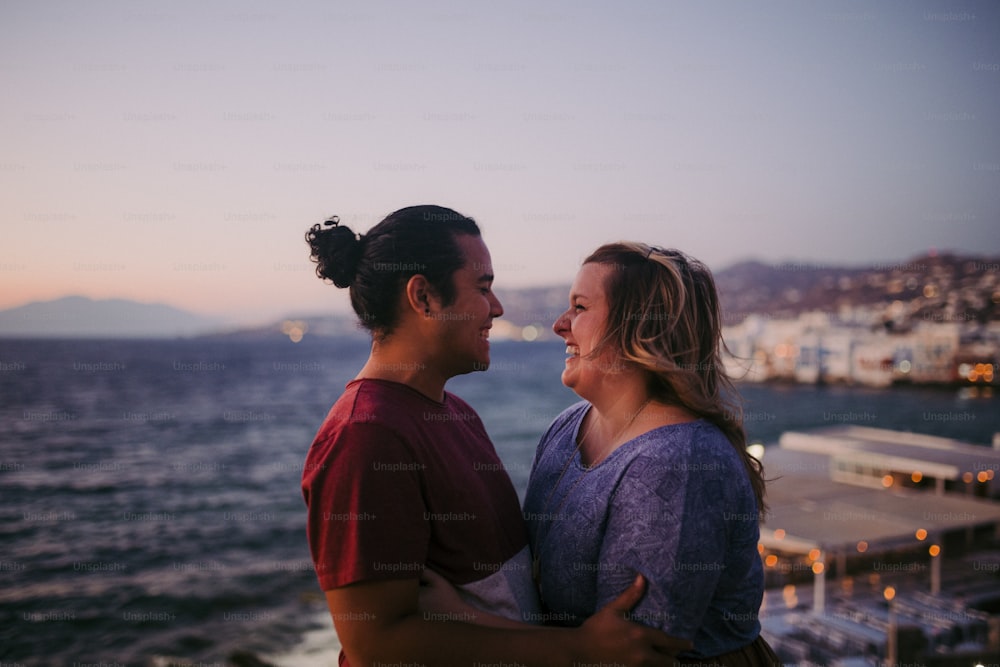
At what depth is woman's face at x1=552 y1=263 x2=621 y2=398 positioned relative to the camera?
2568mm

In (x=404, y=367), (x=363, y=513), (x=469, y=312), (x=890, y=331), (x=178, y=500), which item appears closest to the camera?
(x=363, y=513)

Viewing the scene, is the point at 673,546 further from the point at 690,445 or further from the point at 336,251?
the point at 336,251

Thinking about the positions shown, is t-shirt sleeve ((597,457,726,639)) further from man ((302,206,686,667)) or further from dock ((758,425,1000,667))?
dock ((758,425,1000,667))

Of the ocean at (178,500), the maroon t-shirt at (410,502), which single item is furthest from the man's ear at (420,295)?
the ocean at (178,500)

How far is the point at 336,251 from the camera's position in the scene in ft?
8.20

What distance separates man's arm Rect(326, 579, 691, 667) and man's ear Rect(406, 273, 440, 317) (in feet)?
3.01

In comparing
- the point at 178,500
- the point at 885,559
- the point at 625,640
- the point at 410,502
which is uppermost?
the point at 410,502

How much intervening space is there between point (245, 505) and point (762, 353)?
79.1 m

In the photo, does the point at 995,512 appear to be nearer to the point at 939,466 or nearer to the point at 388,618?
the point at 939,466

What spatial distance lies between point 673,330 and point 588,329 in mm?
320

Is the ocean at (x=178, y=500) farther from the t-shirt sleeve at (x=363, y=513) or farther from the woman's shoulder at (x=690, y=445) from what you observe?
the t-shirt sleeve at (x=363, y=513)

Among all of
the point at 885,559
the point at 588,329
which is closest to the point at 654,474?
the point at 588,329

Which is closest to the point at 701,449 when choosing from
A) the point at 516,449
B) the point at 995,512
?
the point at 995,512

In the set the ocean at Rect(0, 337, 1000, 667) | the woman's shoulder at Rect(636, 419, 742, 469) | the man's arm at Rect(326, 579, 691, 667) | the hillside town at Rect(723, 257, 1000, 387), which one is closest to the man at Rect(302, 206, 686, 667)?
the man's arm at Rect(326, 579, 691, 667)
